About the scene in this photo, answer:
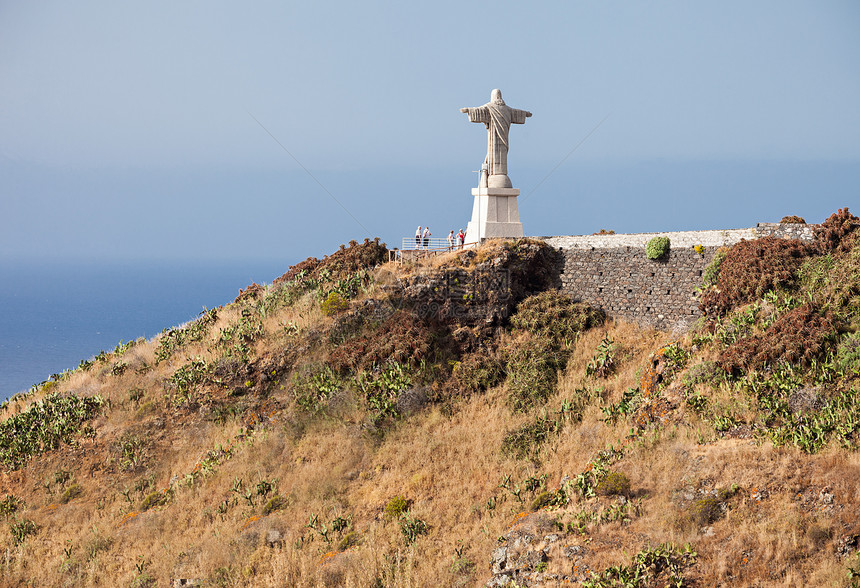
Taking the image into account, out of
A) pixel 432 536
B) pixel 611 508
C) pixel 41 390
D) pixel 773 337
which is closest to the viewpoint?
pixel 611 508

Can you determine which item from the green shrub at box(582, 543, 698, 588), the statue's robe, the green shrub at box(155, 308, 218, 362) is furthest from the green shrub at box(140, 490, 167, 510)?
the statue's robe

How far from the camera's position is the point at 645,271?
2564cm

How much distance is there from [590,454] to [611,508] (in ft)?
10.2

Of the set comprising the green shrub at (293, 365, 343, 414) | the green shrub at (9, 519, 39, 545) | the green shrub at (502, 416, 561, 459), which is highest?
the green shrub at (293, 365, 343, 414)

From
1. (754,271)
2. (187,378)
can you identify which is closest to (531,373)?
(754,271)

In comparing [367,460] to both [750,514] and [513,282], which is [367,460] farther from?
[750,514]

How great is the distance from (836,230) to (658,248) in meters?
5.31

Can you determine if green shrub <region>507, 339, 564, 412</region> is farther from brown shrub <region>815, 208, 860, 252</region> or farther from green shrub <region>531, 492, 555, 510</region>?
brown shrub <region>815, 208, 860, 252</region>

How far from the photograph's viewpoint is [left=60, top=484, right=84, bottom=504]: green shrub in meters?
23.6

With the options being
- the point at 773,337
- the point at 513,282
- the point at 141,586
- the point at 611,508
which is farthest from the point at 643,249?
the point at 141,586

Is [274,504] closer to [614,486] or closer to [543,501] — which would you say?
[543,501]

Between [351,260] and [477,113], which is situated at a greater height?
[477,113]

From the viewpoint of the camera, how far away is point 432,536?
61.0 ft

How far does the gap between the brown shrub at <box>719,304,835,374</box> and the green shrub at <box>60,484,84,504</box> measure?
20.1 m
